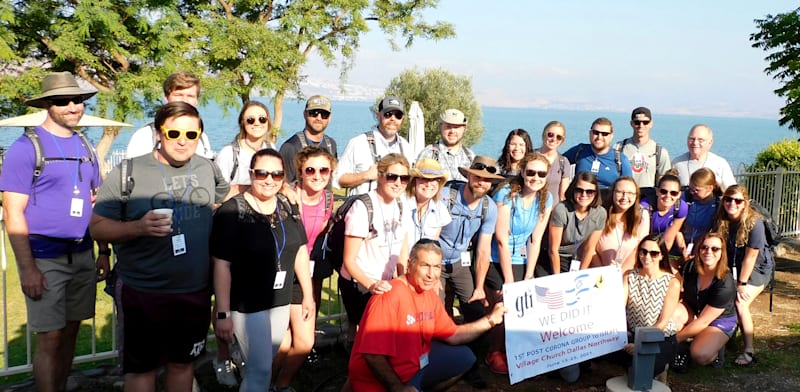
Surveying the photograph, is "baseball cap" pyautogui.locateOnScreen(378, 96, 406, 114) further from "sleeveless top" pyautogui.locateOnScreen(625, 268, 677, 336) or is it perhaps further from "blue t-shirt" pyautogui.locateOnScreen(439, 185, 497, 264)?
"sleeveless top" pyautogui.locateOnScreen(625, 268, 677, 336)

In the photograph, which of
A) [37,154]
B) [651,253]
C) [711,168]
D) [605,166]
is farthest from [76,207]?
→ [711,168]

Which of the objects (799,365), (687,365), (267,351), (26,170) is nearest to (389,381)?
(267,351)

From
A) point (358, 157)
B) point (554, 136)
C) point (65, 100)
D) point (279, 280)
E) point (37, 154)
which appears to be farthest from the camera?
point (554, 136)

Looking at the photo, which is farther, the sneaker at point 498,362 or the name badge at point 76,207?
the sneaker at point 498,362

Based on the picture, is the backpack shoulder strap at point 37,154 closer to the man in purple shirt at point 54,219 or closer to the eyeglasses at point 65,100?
the man in purple shirt at point 54,219

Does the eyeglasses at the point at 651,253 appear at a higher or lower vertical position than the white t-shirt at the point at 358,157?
lower

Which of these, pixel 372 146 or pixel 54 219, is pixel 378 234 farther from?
pixel 54 219

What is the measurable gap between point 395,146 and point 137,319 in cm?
291

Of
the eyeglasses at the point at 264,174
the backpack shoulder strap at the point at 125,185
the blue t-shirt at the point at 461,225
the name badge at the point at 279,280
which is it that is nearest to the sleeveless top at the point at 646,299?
the blue t-shirt at the point at 461,225

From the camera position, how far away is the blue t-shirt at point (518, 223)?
521 cm

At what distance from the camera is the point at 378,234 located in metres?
4.40

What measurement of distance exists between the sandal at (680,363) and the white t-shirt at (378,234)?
285cm

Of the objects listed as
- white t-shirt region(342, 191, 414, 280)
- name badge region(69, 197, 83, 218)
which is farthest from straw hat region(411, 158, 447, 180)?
name badge region(69, 197, 83, 218)

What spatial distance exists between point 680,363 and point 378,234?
10.2ft
